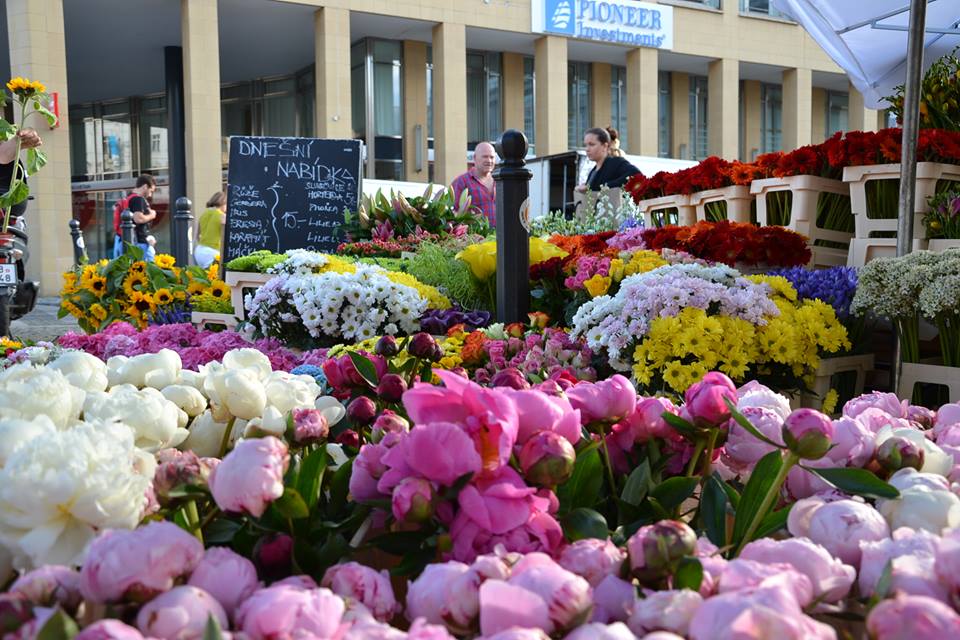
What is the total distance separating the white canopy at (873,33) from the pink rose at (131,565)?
4.82 meters

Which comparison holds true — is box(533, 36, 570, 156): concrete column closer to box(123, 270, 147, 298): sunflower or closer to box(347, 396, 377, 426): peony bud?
box(123, 270, 147, 298): sunflower

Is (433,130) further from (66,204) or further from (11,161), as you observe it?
(11,161)

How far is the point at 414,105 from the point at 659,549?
63.5ft

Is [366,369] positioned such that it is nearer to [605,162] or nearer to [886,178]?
[886,178]

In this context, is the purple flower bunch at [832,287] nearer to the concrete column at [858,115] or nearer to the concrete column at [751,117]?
the concrete column at [751,117]

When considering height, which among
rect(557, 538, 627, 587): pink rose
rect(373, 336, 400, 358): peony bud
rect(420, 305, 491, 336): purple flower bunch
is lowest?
rect(420, 305, 491, 336): purple flower bunch

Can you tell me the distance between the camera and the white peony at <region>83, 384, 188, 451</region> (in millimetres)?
866

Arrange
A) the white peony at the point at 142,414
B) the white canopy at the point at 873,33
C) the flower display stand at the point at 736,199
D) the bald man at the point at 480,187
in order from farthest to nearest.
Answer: the bald man at the point at 480,187 → the white canopy at the point at 873,33 → the flower display stand at the point at 736,199 → the white peony at the point at 142,414

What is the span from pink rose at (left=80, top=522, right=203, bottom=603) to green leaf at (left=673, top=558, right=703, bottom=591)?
306mm

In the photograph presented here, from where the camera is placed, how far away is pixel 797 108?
2253 cm

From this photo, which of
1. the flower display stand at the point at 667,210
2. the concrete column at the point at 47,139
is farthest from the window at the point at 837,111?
the flower display stand at the point at 667,210

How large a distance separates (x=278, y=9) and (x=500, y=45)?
5.18m

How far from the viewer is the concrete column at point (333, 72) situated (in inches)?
677

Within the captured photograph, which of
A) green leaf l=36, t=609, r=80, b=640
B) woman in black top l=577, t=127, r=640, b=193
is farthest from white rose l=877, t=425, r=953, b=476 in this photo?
woman in black top l=577, t=127, r=640, b=193
